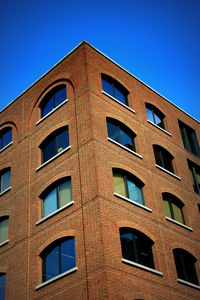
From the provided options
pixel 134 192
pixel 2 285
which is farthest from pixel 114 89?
pixel 2 285

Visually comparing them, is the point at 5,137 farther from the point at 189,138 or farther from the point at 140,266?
the point at 140,266

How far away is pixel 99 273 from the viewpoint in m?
20.0

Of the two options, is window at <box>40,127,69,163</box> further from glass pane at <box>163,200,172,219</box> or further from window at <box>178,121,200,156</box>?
window at <box>178,121,200,156</box>

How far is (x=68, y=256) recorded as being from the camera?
22.4m

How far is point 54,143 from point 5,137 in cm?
619

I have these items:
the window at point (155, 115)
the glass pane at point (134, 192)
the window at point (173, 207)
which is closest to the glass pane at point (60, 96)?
the window at point (155, 115)

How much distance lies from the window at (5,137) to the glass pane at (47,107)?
3343mm

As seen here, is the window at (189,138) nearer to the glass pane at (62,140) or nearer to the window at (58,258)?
the glass pane at (62,140)

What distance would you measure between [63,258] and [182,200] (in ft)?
30.2

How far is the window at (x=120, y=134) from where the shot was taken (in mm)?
26656

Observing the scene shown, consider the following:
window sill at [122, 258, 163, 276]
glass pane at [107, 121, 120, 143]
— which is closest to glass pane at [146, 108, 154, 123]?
glass pane at [107, 121, 120, 143]

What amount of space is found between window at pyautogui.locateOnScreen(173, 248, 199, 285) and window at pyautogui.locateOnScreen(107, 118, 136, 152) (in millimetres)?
6539

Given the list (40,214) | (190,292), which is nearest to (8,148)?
(40,214)

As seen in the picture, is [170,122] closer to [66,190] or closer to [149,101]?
[149,101]
